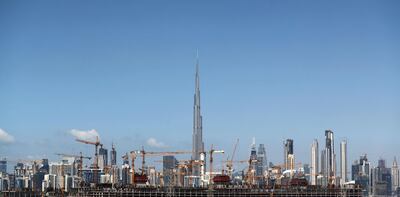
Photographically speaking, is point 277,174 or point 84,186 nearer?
point 84,186

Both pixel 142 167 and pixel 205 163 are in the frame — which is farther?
pixel 205 163

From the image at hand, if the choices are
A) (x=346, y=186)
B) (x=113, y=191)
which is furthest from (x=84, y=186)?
(x=346, y=186)

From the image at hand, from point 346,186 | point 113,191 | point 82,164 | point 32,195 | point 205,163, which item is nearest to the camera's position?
point 113,191

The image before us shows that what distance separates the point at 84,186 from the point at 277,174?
67736mm

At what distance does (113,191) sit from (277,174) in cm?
7018

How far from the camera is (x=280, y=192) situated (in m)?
133

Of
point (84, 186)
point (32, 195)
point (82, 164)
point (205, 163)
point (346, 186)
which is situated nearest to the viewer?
point (84, 186)

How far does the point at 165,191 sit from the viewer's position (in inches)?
5133

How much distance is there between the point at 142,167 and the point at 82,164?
25143mm

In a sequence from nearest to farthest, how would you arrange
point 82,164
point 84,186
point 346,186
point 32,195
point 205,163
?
point 84,186, point 346,186, point 32,195, point 82,164, point 205,163

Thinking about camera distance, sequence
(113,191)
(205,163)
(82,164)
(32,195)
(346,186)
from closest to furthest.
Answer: (113,191) < (346,186) < (32,195) < (82,164) < (205,163)

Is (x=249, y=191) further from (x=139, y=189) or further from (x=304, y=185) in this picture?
(x=139, y=189)

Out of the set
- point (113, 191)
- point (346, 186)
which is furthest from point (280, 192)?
point (113, 191)

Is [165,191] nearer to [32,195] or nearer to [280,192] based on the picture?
[280,192]
